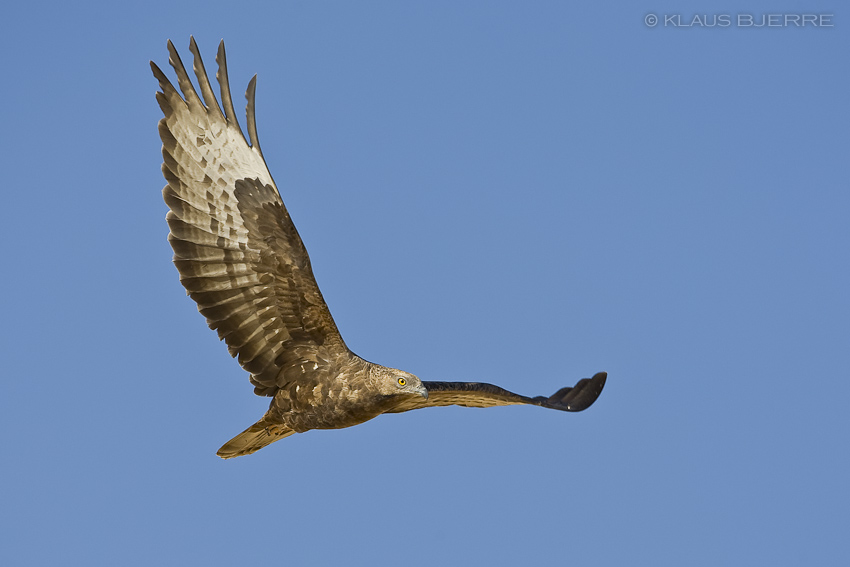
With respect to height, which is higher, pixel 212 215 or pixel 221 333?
pixel 212 215

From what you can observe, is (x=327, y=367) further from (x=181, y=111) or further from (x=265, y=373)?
(x=181, y=111)

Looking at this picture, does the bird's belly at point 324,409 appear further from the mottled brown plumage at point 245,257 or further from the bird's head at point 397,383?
the bird's head at point 397,383

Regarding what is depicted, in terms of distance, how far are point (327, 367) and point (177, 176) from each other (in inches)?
102

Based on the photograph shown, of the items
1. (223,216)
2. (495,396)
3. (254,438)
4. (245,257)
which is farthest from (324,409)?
(495,396)

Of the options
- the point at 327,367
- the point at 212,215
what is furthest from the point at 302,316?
the point at 212,215

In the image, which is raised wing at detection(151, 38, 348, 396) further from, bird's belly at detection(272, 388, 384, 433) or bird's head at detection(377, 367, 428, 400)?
bird's head at detection(377, 367, 428, 400)

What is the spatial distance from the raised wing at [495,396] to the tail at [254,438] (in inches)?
52.2

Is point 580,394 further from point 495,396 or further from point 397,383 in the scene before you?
point 397,383

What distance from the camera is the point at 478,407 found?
586 inches

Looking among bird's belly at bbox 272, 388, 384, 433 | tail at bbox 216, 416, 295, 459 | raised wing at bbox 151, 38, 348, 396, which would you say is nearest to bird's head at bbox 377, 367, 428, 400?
bird's belly at bbox 272, 388, 384, 433

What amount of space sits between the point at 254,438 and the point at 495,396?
117 inches

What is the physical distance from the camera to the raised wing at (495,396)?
13367 millimetres

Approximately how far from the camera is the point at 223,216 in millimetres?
12234

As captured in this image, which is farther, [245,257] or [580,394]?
[580,394]
